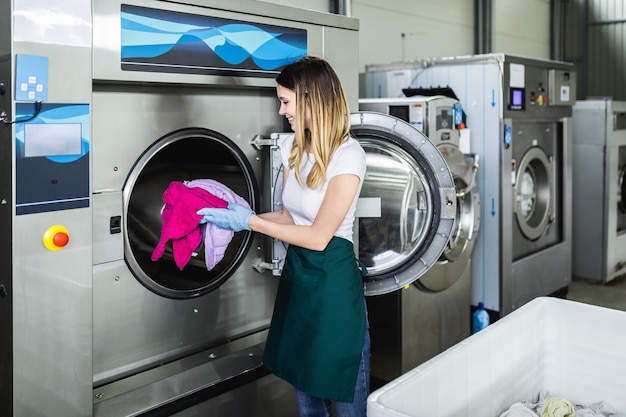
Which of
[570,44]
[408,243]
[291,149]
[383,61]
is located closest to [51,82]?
[291,149]

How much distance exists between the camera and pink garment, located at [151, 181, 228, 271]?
2375 millimetres

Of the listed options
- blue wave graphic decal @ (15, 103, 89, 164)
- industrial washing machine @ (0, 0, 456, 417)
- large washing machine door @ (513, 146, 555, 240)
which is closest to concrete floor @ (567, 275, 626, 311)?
large washing machine door @ (513, 146, 555, 240)

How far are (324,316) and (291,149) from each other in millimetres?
558

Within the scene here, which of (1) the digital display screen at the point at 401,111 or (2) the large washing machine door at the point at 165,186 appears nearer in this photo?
(2) the large washing machine door at the point at 165,186

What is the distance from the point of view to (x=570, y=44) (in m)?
8.20

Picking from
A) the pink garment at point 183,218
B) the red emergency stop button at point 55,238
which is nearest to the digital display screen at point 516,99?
the pink garment at point 183,218

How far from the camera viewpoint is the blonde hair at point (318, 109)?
7.11 feet

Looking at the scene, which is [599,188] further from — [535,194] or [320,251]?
[320,251]

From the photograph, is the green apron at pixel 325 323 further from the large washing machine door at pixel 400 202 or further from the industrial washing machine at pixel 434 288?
the industrial washing machine at pixel 434 288

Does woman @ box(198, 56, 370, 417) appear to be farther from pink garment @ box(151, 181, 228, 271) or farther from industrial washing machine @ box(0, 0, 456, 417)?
industrial washing machine @ box(0, 0, 456, 417)

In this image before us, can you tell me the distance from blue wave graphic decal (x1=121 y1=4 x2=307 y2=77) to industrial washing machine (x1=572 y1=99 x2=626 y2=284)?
11.5 feet

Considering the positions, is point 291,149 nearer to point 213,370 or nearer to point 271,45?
point 271,45

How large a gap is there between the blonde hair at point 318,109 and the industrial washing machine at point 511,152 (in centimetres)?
227

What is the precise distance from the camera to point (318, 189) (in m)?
2.21
